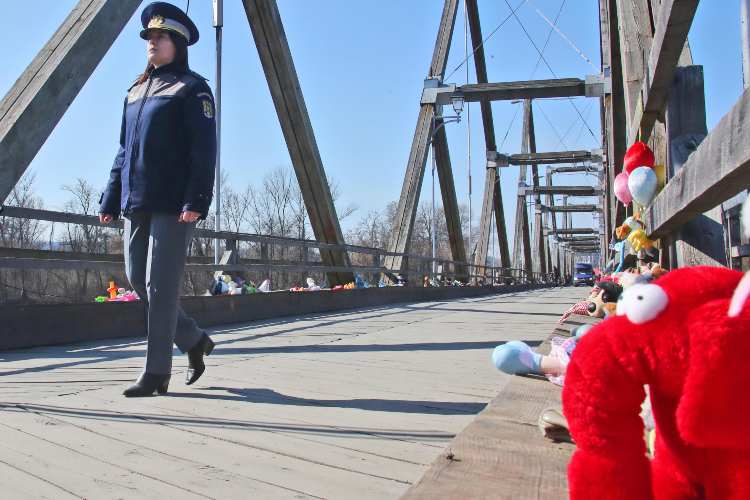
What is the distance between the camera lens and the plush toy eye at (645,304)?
0.73 meters

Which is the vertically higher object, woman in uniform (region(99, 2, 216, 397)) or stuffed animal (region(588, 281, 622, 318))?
woman in uniform (region(99, 2, 216, 397))

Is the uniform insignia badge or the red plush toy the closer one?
the red plush toy

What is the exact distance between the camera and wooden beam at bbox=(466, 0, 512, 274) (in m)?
23.9

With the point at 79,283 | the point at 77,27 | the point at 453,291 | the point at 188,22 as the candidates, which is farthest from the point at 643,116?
the point at 453,291

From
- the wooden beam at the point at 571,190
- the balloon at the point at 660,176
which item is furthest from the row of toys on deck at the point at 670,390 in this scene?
the wooden beam at the point at 571,190

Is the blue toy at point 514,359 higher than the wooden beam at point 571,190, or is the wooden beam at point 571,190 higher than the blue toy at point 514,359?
the wooden beam at point 571,190

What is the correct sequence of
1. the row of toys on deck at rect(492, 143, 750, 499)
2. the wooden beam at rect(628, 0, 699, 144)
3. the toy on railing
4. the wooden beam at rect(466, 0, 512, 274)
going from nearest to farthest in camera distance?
the row of toys on deck at rect(492, 143, 750, 499) → the wooden beam at rect(628, 0, 699, 144) → the toy on railing → the wooden beam at rect(466, 0, 512, 274)

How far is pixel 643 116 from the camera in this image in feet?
10.1

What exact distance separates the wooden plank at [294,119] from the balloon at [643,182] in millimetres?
5825

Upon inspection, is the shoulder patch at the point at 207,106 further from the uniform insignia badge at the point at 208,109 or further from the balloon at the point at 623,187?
the balloon at the point at 623,187

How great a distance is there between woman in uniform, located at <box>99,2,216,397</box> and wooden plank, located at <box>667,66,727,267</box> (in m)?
1.74

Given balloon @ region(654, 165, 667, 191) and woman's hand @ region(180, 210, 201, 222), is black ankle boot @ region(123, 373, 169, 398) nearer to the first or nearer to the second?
woman's hand @ region(180, 210, 201, 222)

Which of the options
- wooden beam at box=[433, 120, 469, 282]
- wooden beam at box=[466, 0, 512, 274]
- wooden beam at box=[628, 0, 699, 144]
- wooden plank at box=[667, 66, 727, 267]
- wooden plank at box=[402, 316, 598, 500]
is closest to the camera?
wooden plank at box=[402, 316, 598, 500]

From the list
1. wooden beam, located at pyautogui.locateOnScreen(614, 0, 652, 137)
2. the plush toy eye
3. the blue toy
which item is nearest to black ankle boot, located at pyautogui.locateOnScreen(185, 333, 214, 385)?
the blue toy
